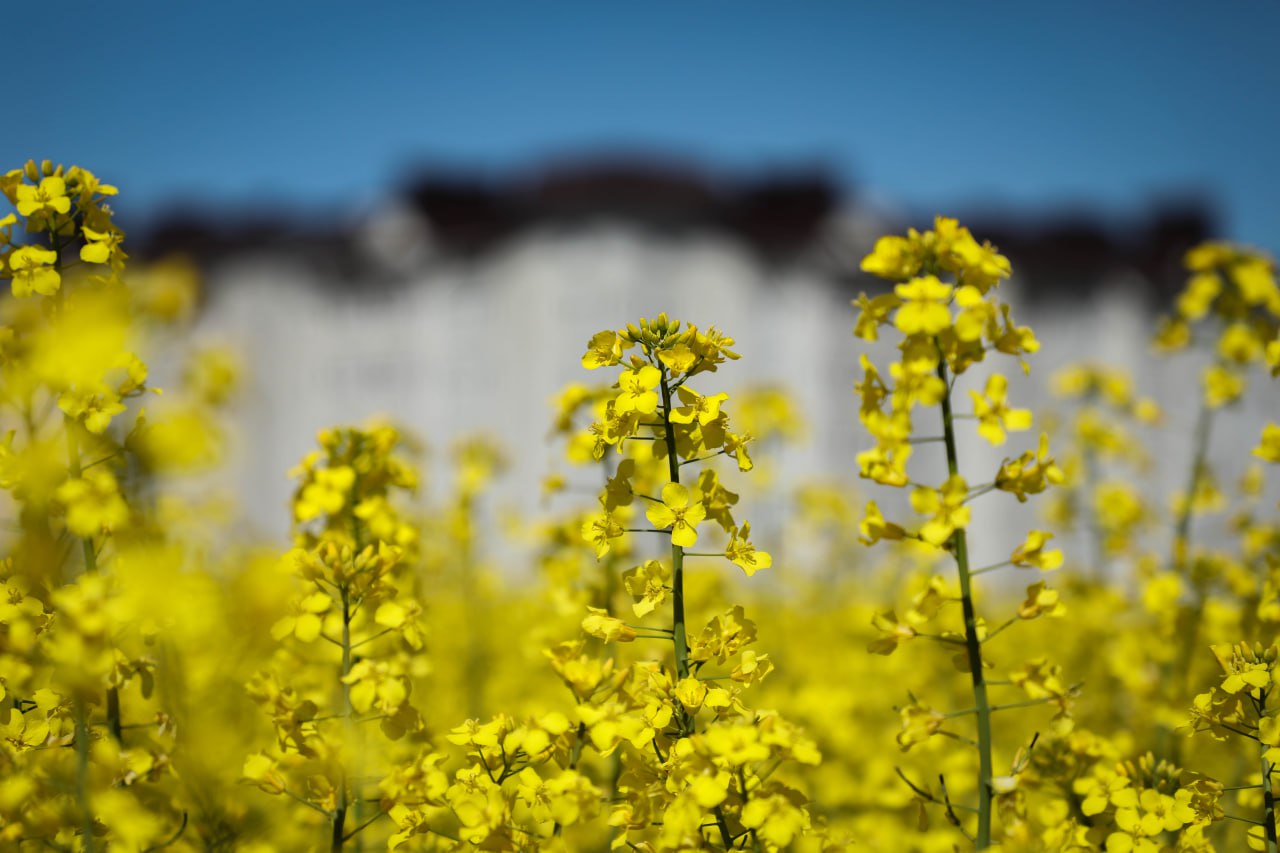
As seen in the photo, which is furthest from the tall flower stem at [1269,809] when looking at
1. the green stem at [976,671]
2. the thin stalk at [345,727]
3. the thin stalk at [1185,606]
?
the thin stalk at [345,727]

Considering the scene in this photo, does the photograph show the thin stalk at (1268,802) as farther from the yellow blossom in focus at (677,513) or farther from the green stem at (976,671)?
the yellow blossom in focus at (677,513)

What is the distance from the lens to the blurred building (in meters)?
15.4

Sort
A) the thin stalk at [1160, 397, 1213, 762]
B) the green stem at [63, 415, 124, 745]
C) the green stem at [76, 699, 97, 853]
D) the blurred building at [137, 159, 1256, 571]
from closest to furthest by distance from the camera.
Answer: the green stem at [76, 699, 97, 853] < the green stem at [63, 415, 124, 745] < the thin stalk at [1160, 397, 1213, 762] < the blurred building at [137, 159, 1256, 571]

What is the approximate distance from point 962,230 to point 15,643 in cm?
162

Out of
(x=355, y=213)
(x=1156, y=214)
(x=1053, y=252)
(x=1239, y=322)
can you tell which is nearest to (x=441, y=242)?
(x=355, y=213)

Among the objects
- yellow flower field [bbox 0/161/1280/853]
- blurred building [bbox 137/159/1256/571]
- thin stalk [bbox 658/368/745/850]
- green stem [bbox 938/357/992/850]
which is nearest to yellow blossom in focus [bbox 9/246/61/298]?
yellow flower field [bbox 0/161/1280/853]

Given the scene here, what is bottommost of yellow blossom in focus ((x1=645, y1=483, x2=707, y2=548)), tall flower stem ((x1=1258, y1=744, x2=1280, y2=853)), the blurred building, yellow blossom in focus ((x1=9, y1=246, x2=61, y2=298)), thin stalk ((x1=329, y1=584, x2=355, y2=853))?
tall flower stem ((x1=1258, y1=744, x2=1280, y2=853))

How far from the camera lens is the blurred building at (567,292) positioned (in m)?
15.4

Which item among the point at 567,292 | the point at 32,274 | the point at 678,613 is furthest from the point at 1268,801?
the point at 567,292

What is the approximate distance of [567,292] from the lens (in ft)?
50.8

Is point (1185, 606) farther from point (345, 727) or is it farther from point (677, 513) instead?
point (345, 727)

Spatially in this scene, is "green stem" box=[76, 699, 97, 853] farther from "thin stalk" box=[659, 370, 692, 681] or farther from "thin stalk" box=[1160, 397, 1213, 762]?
"thin stalk" box=[1160, 397, 1213, 762]

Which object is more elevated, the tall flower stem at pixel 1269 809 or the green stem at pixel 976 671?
the green stem at pixel 976 671

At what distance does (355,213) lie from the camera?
16766 millimetres
